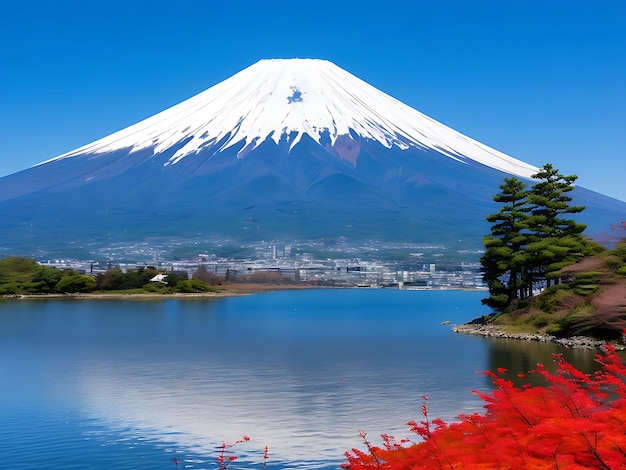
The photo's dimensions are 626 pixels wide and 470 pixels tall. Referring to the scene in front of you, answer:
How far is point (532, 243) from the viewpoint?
33.0 meters

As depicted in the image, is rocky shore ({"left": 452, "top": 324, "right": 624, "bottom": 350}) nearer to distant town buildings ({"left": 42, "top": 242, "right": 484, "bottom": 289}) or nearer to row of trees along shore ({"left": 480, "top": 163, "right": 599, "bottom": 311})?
row of trees along shore ({"left": 480, "top": 163, "right": 599, "bottom": 311})

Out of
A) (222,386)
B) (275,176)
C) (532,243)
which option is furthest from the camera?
(275,176)

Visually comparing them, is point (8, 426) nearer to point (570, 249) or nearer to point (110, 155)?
point (570, 249)

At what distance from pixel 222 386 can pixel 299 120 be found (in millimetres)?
143675

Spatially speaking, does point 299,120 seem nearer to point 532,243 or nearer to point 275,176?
point 275,176

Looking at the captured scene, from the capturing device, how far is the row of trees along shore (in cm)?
3238

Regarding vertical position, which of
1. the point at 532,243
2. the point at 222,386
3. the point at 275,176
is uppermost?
the point at 275,176

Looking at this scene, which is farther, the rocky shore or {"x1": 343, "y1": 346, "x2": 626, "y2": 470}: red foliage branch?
the rocky shore

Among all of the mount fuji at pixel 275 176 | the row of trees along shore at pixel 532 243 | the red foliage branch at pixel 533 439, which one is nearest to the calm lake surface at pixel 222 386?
the row of trees along shore at pixel 532 243

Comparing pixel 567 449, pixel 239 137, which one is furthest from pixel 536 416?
pixel 239 137

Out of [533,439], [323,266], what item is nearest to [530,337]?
[533,439]

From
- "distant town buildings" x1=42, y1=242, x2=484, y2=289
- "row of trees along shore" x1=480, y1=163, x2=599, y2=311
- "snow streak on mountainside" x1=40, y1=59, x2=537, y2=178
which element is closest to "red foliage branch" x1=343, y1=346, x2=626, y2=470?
"row of trees along shore" x1=480, y1=163, x2=599, y2=311

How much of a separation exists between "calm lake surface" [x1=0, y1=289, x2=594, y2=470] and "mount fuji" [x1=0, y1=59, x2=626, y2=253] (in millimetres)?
93738

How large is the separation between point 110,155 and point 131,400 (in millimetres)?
149318
